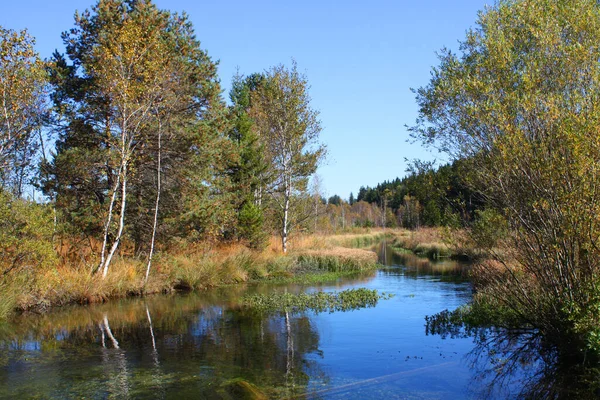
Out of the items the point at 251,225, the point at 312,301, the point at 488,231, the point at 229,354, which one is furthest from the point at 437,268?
the point at 229,354

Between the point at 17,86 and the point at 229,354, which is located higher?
the point at 17,86

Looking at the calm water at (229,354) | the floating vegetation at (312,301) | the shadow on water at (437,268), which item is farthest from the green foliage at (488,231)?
the shadow on water at (437,268)

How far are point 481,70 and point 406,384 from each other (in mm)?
6799

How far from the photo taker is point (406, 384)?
30.5 feet

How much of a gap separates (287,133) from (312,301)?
51.3ft

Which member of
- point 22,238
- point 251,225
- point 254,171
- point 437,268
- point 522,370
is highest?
point 254,171

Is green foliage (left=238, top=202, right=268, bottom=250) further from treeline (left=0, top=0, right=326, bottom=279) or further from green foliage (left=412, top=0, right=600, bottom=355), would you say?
green foliage (left=412, top=0, right=600, bottom=355)

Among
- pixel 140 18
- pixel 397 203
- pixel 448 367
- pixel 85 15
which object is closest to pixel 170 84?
pixel 140 18

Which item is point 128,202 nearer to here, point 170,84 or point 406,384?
point 170,84

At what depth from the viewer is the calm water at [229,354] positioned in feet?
29.3

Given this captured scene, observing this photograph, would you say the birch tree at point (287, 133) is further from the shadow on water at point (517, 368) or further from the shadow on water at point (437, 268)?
the shadow on water at point (517, 368)

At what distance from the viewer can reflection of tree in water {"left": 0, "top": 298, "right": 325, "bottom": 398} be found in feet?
29.6

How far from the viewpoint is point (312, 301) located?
1786 centimetres

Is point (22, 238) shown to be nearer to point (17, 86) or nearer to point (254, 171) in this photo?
point (17, 86)
